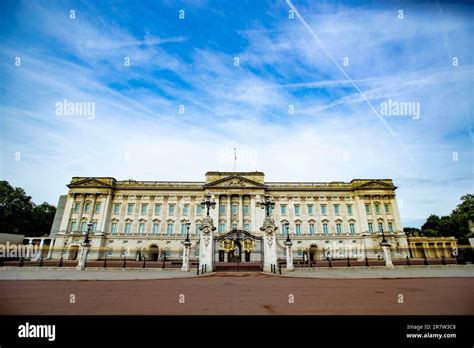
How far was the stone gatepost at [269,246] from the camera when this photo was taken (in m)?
20.2

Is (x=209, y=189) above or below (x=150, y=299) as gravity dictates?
above

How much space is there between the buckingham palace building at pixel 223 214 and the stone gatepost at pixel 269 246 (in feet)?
69.4

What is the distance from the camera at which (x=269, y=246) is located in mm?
20672

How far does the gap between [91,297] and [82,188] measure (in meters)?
45.3

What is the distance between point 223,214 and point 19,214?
43.7 meters

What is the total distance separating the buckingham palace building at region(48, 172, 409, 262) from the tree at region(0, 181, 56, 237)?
31.2 feet

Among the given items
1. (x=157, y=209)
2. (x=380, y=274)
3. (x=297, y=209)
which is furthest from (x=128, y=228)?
(x=380, y=274)

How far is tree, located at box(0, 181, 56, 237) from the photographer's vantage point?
46.0 m

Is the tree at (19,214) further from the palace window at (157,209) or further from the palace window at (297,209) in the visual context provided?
the palace window at (297,209)

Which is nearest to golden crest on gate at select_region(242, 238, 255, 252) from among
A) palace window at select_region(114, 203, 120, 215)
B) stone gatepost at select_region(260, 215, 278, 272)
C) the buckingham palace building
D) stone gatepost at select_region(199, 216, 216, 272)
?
stone gatepost at select_region(260, 215, 278, 272)

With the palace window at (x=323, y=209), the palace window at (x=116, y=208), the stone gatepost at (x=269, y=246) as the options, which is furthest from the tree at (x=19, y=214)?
the palace window at (x=323, y=209)

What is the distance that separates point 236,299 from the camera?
301 inches

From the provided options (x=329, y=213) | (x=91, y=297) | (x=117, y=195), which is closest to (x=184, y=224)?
(x=117, y=195)
